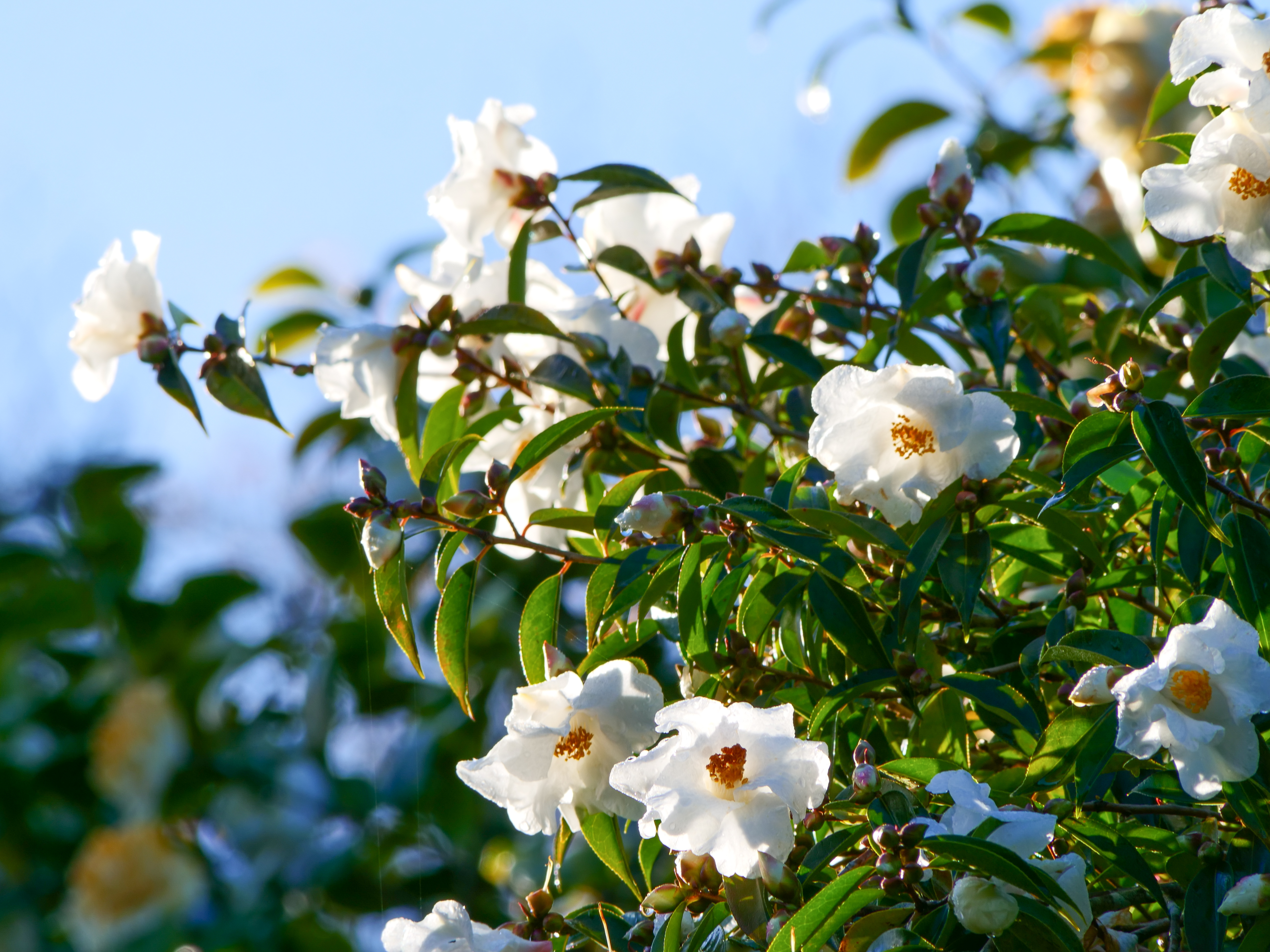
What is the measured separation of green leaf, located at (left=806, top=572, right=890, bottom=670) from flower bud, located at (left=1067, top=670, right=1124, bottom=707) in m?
0.13

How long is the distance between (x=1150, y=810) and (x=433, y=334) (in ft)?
2.13

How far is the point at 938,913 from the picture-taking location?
677 mm

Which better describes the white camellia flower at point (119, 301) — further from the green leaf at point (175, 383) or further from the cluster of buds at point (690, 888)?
the cluster of buds at point (690, 888)

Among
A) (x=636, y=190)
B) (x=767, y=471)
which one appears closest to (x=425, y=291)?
(x=636, y=190)

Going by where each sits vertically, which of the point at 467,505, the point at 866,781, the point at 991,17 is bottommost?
the point at 866,781

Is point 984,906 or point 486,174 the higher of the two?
point 486,174

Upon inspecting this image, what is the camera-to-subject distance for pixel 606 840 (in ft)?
2.71

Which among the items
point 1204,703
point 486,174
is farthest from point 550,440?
point 1204,703

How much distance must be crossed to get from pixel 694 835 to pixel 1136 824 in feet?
1.01

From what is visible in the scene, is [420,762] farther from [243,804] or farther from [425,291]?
[425,291]

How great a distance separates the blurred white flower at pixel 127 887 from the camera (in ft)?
9.30

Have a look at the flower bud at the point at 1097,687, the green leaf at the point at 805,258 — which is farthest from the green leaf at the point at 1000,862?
the green leaf at the point at 805,258

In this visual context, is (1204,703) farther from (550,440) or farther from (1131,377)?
(550,440)

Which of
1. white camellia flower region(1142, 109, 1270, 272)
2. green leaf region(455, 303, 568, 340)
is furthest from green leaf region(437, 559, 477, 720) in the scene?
white camellia flower region(1142, 109, 1270, 272)
